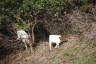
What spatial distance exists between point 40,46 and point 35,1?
2610 mm

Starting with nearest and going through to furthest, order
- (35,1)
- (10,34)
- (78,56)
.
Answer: (78,56) → (35,1) → (10,34)

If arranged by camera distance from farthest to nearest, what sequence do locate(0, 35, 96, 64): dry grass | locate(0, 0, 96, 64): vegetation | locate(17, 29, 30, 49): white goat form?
locate(17, 29, 30, 49): white goat, locate(0, 0, 96, 64): vegetation, locate(0, 35, 96, 64): dry grass

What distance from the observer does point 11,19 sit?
12727 mm

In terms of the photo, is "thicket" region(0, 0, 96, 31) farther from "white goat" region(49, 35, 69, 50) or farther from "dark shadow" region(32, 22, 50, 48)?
"white goat" region(49, 35, 69, 50)

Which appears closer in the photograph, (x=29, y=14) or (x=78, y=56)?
(x=78, y=56)

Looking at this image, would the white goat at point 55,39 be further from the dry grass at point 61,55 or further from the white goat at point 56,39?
the dry grass at point 61,55

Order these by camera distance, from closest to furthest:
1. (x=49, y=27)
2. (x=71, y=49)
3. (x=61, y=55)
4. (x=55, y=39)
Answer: (x=61, y=55), (x=71, y=49), (x=55, y=39), (x=49, y=27)

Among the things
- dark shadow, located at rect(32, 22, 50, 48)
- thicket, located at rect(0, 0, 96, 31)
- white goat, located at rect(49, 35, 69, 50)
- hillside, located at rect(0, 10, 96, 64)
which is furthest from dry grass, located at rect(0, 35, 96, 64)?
thicket, located at rect(0, 0, 96, 31)

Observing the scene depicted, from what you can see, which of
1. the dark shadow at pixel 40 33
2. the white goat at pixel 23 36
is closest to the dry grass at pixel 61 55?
the dark shadow at pixel 40 33

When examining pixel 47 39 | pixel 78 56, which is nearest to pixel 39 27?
pixel 47 39

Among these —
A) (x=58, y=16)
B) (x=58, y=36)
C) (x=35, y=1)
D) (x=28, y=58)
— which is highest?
(x=35, y=1)

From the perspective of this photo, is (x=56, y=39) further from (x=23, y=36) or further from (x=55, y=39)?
(x=23, y=36)

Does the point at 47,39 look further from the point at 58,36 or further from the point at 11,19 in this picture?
the point at 11,19

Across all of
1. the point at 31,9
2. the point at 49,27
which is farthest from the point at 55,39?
the point at 31,9
